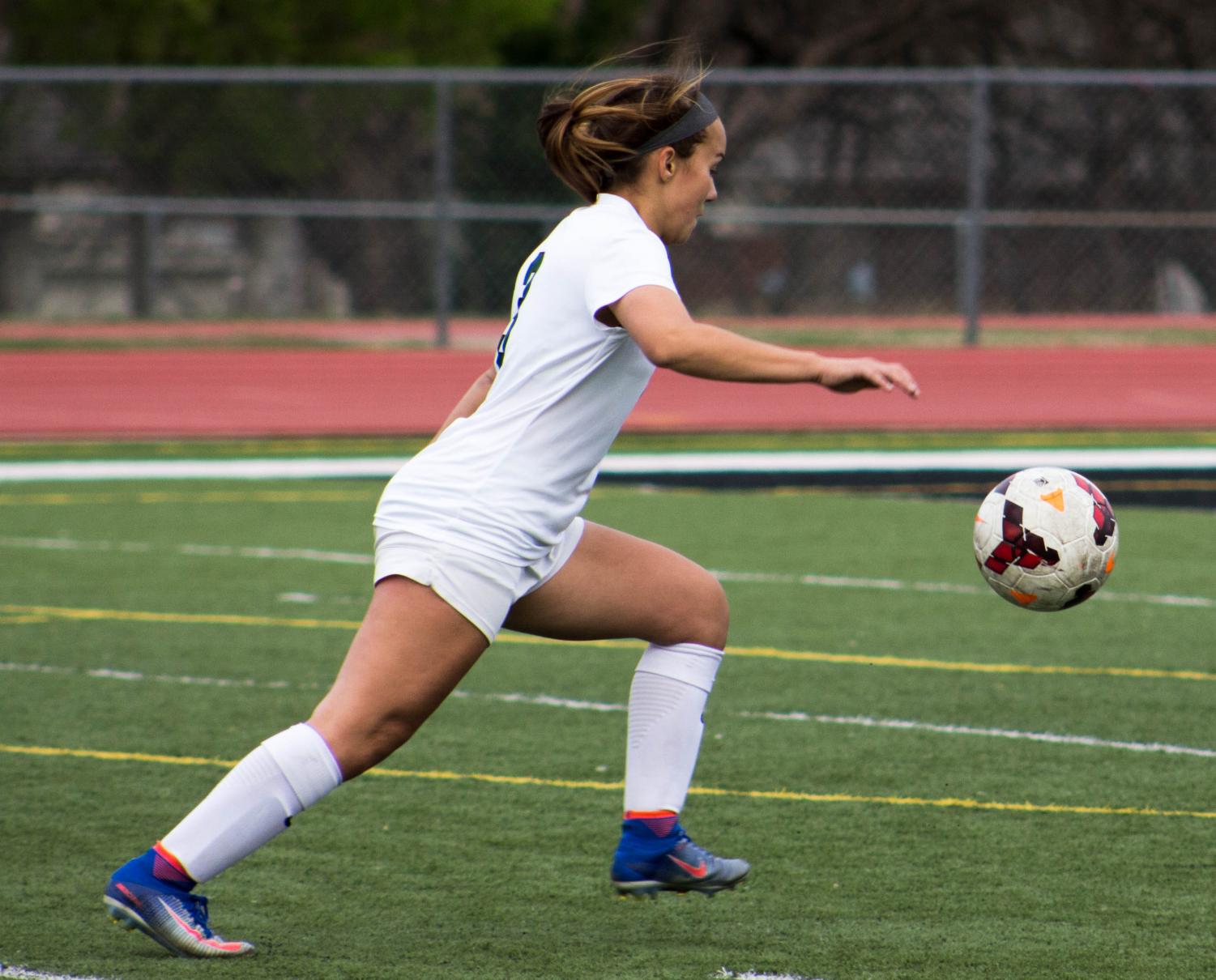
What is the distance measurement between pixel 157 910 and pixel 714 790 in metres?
2.12

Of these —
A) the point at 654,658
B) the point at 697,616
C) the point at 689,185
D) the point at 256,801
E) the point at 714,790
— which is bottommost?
the point at 714,790

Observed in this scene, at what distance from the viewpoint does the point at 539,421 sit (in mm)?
4234

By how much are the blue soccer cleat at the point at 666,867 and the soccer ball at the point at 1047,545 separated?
3.78 feet

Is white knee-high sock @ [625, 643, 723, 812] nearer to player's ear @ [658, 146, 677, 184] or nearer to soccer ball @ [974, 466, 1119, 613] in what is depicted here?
soccer ball @ [974, 466, 1119, 613]

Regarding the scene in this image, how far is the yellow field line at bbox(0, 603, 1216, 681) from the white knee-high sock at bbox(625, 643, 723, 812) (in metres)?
2.00

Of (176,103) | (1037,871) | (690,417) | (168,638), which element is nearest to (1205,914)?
(1037,871)

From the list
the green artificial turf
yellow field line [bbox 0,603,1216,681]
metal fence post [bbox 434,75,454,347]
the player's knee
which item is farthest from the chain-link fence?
the player's knee

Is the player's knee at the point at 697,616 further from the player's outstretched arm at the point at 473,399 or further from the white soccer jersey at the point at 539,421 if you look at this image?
the player's outstretched arm at the point at 473,399

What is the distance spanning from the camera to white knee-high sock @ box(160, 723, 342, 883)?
4.13m

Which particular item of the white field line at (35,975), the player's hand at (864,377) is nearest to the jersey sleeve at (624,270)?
the player's hand at (864,377)

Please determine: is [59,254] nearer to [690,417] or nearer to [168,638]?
[690,417]

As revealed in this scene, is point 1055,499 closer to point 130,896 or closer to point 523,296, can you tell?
point 523,296

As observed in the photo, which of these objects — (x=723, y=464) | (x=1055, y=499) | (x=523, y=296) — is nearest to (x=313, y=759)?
(x=523, y=296)

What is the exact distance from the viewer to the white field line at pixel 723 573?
29.5 feet
